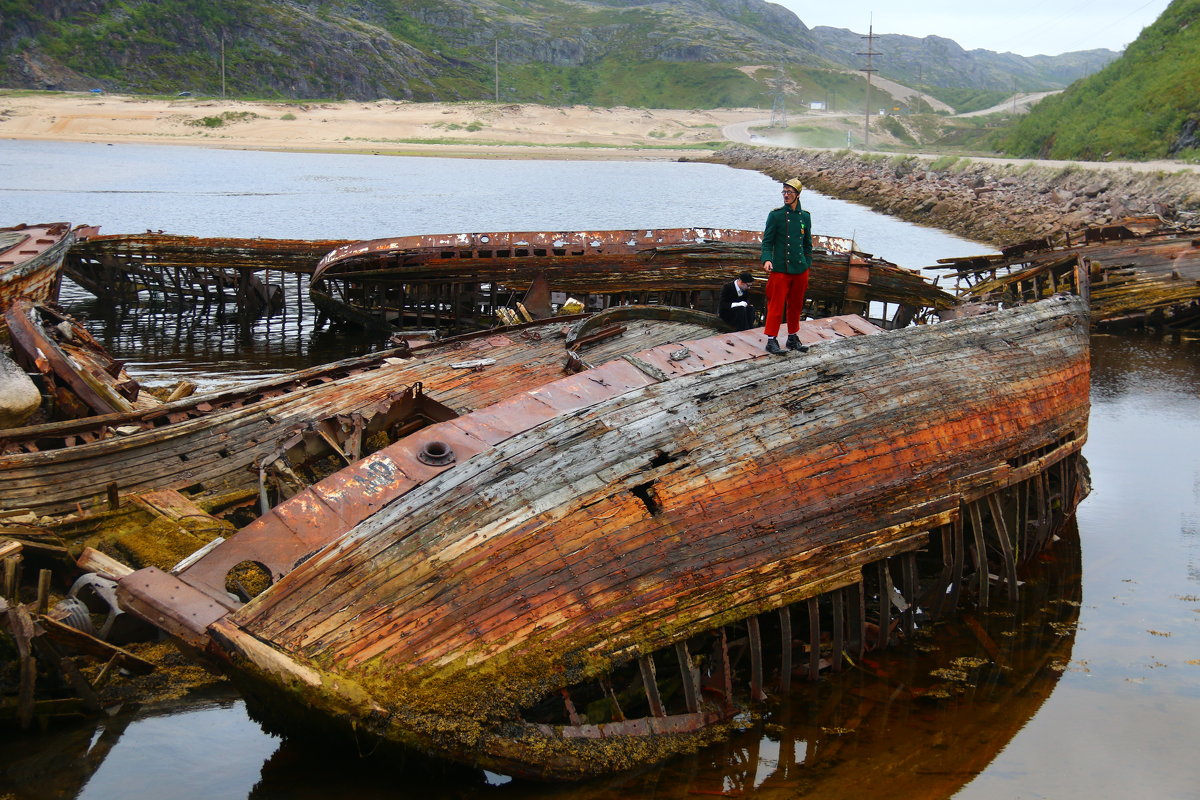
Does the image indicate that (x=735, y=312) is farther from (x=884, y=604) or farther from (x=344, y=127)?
(x=344, y=127)

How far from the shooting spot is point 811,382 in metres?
10.2

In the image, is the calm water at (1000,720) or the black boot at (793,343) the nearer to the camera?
the calm water at (1000,720)

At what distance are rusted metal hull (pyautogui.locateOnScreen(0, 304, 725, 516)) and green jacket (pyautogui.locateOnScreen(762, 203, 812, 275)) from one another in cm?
385

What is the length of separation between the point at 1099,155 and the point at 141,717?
58.8 m

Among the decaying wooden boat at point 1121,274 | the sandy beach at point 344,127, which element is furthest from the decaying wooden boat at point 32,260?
the sandy beach at point 344,127

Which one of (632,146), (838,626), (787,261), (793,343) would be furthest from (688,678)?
(632,146)

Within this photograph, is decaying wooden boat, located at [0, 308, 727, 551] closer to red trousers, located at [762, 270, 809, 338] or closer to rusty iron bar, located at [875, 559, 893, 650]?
red trousers, located at [762, 270, 809, 338]

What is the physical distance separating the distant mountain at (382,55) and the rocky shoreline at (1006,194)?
74.6m

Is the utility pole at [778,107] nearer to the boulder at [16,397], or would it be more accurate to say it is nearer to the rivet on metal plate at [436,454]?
the boulder at [16,397]

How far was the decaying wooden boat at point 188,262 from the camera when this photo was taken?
27.4 meters

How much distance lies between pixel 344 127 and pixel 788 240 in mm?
98693

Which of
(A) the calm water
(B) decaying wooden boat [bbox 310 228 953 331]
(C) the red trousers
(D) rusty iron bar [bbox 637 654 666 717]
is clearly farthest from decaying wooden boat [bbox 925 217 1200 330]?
(D) rusty iron bar [bbox 637 654 666 717]

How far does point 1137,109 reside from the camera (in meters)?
56.3

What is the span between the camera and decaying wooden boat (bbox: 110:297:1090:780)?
719 centimetres
